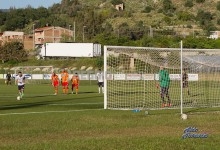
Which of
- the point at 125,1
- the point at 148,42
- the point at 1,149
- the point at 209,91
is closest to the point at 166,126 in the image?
the point at 1,149

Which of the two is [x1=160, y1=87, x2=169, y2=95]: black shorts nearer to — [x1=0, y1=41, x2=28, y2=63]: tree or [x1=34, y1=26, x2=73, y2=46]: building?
[x1=0, y1=41, x2=28, y2=63]: tree

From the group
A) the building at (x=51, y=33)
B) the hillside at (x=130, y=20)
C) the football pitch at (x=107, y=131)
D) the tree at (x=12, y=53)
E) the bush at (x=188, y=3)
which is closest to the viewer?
the football pitch at (x=107, y=131)

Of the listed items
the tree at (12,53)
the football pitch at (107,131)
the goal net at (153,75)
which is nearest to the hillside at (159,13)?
the tree at (12,53)

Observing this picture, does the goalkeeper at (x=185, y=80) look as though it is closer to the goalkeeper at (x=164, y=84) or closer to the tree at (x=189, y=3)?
the goalkeeper at (x=164, y=84)

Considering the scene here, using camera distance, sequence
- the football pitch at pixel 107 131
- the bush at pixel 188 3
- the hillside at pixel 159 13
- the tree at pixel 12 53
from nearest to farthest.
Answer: the football pitch at pixel 107 131, the tree at pixel 12 53, the hillside at pixel 159 13, the bush at pixel 188 3

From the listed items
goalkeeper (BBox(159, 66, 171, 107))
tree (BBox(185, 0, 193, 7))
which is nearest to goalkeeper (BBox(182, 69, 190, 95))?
goalkeeper (BBox(159, 66, 171, 107))

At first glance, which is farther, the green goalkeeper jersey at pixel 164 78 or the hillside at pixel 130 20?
the hillside at pixel 130 20

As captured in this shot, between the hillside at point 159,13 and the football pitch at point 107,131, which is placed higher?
the hillside at point 159,13

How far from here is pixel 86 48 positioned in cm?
10044

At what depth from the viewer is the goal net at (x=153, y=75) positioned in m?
25.4

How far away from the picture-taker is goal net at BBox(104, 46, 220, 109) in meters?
25.4

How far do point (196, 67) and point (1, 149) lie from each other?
2386 centimetres

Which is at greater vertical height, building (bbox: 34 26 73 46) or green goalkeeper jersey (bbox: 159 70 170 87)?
building (bbox: 34 26 73 46)

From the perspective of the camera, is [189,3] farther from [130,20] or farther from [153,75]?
[153,75]
